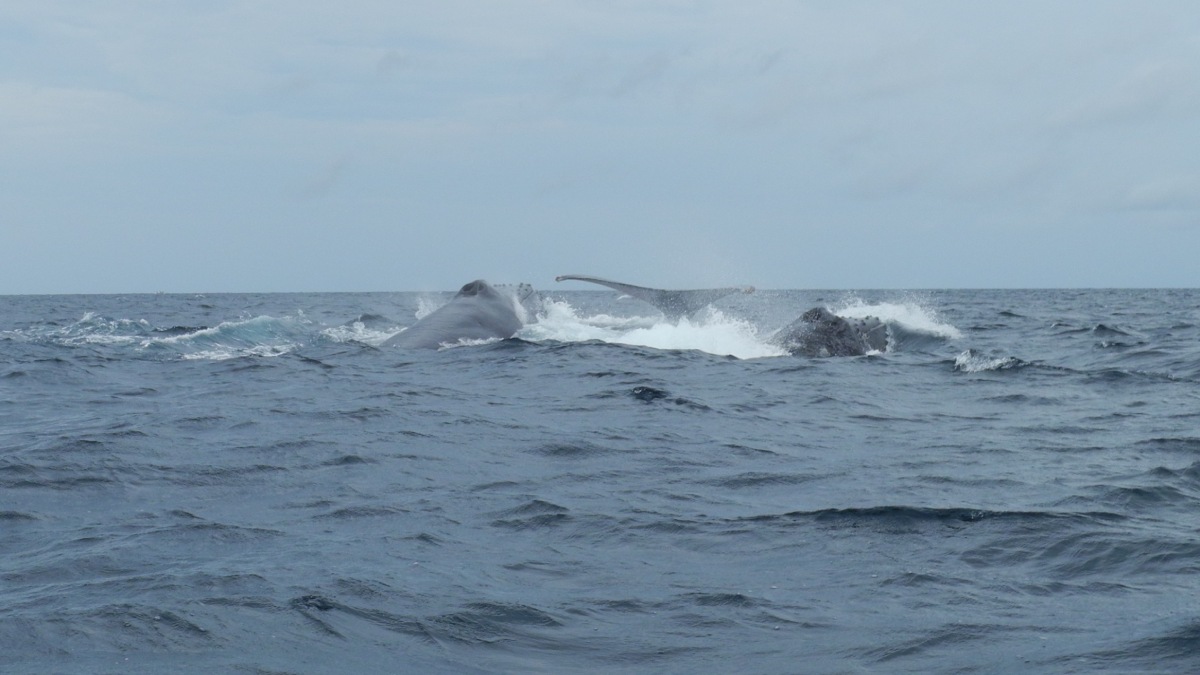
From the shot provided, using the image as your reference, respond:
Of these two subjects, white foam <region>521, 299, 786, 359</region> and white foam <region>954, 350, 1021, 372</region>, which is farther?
white foam <region>521, 299, 786, 359</region>

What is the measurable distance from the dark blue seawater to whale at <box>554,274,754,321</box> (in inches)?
287

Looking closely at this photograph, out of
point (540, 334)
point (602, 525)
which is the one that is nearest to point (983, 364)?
point (540, 334)

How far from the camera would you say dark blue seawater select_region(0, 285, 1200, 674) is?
256 inches

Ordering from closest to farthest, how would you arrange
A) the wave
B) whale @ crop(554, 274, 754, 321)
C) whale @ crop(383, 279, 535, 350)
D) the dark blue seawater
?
the dark blue seawater, the wave, whale @ crop(383, 279, 535, 350), whale @ crop(554, 274, 754, 321)

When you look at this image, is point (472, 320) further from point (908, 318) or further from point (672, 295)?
point (908, 318)

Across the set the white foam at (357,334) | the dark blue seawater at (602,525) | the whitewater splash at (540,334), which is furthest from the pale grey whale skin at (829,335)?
the white foam at (357,334)

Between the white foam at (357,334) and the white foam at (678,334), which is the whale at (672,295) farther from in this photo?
the white foam at (357,334)

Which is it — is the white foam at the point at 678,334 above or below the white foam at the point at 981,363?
above

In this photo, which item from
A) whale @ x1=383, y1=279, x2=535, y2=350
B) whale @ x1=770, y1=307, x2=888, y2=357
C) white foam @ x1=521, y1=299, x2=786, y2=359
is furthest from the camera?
whale @ x1=383, y1=279, x2=535, y2=350

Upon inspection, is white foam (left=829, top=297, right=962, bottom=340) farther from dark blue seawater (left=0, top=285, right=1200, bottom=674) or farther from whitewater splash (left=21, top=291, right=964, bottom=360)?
dark blue seawater (left=0, top=285, right=1200, bottom=674)

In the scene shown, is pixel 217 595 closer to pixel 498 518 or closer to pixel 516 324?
pixel 498 518

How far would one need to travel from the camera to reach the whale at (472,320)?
967 inches

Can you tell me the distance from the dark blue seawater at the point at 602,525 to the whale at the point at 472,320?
5.52 m

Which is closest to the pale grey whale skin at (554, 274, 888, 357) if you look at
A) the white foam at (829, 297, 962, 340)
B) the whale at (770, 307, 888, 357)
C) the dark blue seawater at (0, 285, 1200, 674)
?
the whale at (770, 307, 888, 357)
